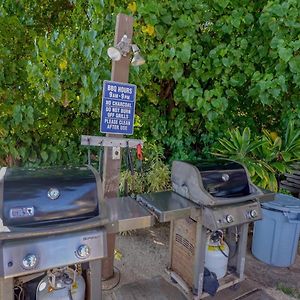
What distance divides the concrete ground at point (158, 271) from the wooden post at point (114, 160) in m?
0.19

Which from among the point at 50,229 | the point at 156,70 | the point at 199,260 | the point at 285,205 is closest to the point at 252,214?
the point at 199,260

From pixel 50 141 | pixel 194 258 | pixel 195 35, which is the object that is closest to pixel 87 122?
pixel 50 141

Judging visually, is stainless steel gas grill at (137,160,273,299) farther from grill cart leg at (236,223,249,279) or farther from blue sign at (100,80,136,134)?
blue sign at (100,80,136,134)

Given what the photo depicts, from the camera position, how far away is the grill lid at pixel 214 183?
1896 millimetres

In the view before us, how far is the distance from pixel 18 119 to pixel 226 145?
236 cm

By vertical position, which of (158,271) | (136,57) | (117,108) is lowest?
(158,271)

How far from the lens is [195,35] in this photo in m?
2.92

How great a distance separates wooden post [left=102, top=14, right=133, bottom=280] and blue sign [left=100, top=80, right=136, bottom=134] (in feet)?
0.28

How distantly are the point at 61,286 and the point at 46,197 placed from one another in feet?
1.89

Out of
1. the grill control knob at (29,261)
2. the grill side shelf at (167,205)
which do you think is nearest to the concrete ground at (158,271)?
the grill side shelf at (167,205)

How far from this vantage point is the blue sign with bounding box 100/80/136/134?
211 cm

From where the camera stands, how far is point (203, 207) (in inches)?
→ 74.7

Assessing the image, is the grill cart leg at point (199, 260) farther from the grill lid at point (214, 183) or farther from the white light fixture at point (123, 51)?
the white light fixture at point (123, 51)

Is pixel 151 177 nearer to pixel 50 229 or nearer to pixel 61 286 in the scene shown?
pixel 61 286
